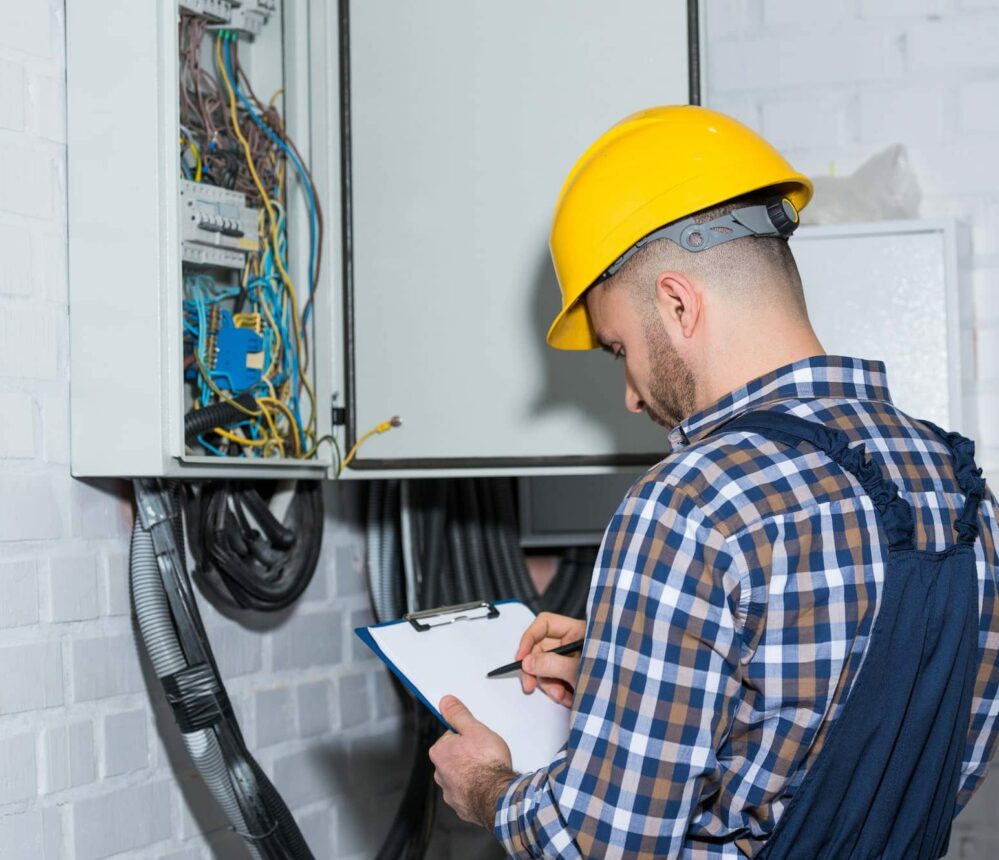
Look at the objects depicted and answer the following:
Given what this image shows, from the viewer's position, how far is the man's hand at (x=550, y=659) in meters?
1.28

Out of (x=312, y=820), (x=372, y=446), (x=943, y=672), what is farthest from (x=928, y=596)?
(x=312, y=820)

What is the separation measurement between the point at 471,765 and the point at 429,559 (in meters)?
0.88

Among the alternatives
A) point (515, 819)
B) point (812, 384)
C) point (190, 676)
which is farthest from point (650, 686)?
point (190, 676)

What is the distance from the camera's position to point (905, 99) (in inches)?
82.7

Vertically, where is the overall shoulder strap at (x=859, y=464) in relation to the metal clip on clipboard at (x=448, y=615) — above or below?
above

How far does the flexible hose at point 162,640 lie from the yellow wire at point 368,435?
299 millimetres

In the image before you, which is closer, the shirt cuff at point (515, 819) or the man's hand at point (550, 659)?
the shirt cuff at point (515, 819)

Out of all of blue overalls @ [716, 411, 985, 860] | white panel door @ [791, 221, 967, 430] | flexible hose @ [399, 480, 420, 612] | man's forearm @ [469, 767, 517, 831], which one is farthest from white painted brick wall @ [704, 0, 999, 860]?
man's forearm @ [469, 767, 517, 831]

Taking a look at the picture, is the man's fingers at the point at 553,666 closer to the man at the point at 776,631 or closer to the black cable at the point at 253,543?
the man at the point at 776,631

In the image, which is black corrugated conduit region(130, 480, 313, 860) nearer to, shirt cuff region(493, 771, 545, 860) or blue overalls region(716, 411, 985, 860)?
shirt cuff region(493, 771, 545, 860)

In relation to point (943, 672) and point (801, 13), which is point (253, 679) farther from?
point (801, 13)

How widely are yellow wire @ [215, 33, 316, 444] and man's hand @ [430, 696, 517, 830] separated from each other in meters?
0.66

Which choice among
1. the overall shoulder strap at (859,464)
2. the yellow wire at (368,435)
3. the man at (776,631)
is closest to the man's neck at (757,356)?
the man at (776,631)

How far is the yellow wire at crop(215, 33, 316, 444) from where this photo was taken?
169 cm
